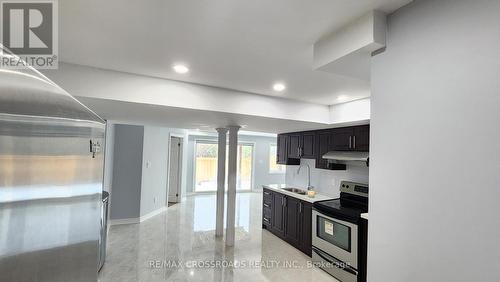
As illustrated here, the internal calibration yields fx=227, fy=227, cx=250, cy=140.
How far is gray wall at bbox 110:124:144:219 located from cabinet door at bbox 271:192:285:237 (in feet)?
9.57

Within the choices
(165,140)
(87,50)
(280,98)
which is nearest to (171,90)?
(87,50)

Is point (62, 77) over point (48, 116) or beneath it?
over

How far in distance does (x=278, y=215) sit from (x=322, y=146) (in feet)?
5.23

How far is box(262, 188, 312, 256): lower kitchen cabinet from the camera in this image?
3701mm

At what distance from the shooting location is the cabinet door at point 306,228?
361 centimetres

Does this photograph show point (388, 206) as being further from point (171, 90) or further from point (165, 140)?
point (165, 140)

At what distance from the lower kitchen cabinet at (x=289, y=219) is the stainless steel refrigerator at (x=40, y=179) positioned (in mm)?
3390

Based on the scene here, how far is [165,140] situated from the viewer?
5.97 m

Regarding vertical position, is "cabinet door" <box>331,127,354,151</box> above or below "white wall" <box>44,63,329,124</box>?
below

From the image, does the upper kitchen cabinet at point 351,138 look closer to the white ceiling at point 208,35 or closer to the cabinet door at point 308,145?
the cabinet door at point 308,145

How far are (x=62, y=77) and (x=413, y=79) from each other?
271 cm

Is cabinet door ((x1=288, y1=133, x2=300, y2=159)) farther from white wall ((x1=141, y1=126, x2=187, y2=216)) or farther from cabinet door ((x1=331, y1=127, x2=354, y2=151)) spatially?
white wall ((x1=141, y1=126, x2=187, y2=216))

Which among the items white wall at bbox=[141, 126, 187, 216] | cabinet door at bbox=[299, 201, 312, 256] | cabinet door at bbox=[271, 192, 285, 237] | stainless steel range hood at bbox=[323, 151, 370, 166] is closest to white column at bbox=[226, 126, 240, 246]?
cabinet door at bbox=[271, 192, 285, 237]

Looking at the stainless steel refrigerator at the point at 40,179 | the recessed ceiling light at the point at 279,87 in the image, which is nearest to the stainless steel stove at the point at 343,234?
the recessed ceiling light at the point at 279,87
